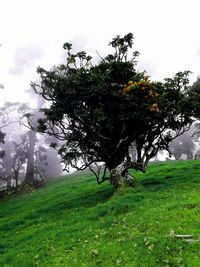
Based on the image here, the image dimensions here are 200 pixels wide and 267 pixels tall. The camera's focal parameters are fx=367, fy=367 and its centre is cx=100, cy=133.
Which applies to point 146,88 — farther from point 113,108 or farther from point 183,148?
point 183,148

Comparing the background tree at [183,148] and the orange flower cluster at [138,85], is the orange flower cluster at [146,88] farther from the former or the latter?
the background tree at [183,148]

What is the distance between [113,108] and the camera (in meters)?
35.0

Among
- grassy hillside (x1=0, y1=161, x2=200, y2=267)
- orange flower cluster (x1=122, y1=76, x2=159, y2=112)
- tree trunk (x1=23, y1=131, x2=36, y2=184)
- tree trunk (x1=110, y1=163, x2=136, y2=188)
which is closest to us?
grassy hillside (x1=0, y1=161, x2=200, y2=267)

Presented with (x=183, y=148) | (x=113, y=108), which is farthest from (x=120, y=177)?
(x=183, y=148)

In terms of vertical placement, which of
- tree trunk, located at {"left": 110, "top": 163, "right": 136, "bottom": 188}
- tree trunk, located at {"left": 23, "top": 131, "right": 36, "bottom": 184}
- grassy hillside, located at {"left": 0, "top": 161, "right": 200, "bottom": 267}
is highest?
tree trunk, located at {"left": 23, "top": 131, "right": 36, "bottom": 184}

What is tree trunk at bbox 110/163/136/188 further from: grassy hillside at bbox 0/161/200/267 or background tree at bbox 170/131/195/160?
background tree at bbox 170/131/195/160

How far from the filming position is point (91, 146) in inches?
1446

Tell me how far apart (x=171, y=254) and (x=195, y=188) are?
15.1 meters

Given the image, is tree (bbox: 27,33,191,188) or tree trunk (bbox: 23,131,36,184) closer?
tree (bbox: 27,33,191,188)

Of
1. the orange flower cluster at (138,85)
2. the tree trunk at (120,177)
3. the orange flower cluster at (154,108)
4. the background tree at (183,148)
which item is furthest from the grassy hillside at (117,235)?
the background tree at (183,148)

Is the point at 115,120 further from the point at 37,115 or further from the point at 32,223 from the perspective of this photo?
the point at 37,115

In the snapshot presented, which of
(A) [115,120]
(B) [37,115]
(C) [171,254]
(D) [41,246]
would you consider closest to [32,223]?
(D) [41,246]

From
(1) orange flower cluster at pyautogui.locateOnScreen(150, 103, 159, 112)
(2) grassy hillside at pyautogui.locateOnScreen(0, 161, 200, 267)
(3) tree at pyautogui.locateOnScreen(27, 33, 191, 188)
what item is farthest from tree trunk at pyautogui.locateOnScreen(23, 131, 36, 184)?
(1) orange flower cluster at pyautogui.locateOnScreen(150, 103, 159, 112)

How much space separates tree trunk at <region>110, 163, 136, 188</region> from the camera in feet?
106
